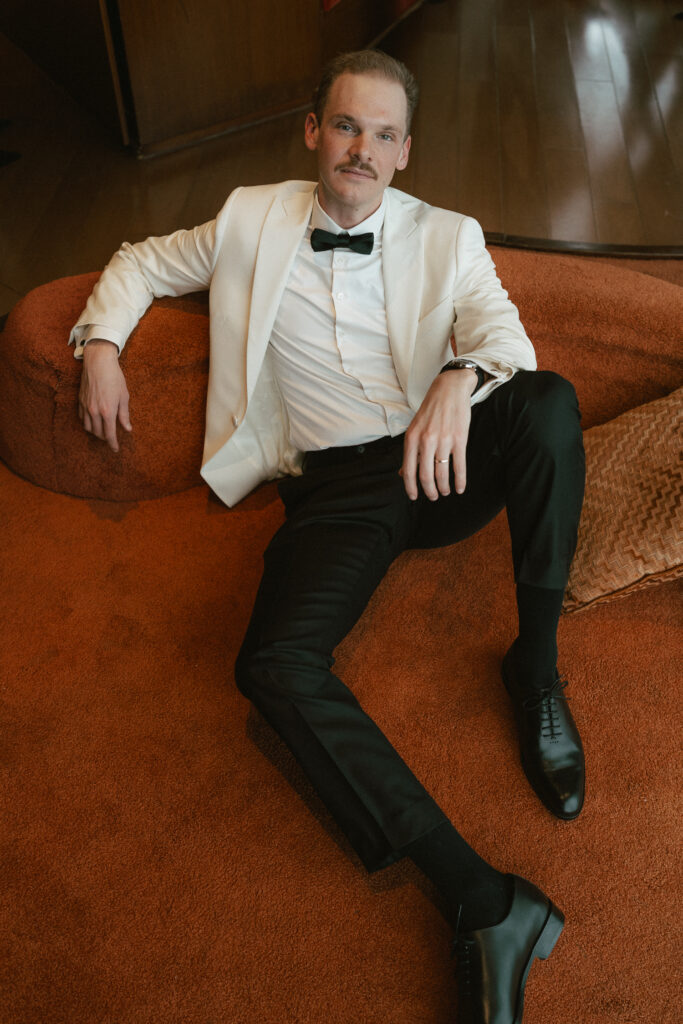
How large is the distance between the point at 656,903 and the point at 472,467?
0.84m

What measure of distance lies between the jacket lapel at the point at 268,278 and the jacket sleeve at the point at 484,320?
36 cm

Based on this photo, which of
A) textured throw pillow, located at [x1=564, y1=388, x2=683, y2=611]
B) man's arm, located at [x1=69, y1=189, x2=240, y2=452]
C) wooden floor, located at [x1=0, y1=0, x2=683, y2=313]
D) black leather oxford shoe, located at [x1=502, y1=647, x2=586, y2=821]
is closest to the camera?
black leather oxford shoe, located at [x1=502, y1=647, x2=586, y2=821]

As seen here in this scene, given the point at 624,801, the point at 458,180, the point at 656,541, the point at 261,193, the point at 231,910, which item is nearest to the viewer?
the point at 231,910

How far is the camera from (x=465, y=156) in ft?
12.4

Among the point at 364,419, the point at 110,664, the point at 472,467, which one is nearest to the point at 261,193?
the point at 364,419

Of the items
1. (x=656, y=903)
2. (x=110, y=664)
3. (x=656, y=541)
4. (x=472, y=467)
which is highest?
(x=472, y=467)

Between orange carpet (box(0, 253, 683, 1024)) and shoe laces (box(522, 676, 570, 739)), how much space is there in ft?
0.29

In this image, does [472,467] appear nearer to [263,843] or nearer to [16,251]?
[263,843]

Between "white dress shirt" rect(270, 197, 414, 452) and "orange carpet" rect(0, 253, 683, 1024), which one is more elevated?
"white dress shirt" rect(270, 197, 414, 452)

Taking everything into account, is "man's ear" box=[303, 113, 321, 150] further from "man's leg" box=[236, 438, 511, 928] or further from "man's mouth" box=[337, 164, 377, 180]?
"man's leg" box=[236, 438, 511, 928]

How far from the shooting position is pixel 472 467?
1.59 m

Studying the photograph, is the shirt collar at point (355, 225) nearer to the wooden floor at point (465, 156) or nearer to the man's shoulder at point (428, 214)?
the man's shoulder at point (428, 214)

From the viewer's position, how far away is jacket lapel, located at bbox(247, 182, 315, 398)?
172 cm

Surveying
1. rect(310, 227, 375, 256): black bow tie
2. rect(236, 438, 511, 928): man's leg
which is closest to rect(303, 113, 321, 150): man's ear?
rect(310, 227, 375, 256): black bow tie
